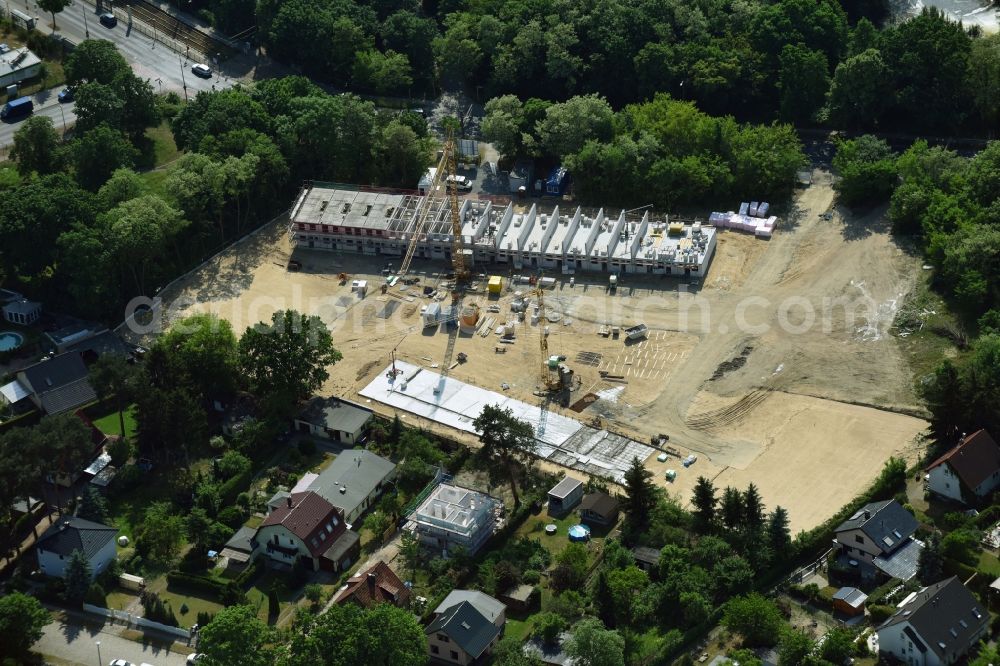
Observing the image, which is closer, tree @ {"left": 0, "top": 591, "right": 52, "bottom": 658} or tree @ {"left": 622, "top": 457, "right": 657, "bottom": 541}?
tree @ {"left": 0, "top": 591, "right": 52, "bottom": 658}

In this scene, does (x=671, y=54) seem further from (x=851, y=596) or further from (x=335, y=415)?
(x=851, y=596)

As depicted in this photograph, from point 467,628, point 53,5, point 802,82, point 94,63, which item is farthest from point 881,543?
point 53,5

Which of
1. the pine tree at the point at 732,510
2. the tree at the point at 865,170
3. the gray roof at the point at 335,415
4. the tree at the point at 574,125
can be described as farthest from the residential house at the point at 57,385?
the tree at the point at 865,170

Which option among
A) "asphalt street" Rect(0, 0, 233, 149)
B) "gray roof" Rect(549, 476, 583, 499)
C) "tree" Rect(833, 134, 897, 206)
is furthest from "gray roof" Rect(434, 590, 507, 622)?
"asphalt street" Rect(0, 0, 233, 149)

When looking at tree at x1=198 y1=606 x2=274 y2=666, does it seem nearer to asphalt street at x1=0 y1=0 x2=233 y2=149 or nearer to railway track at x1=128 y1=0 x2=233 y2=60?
asphalt street at x1=0 y1=0 x2=233 y2=149

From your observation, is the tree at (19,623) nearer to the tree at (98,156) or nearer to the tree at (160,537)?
the tree at (160,537)

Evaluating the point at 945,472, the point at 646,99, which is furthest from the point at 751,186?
the point at 945,472

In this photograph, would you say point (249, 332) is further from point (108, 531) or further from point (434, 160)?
point (434, 160)
